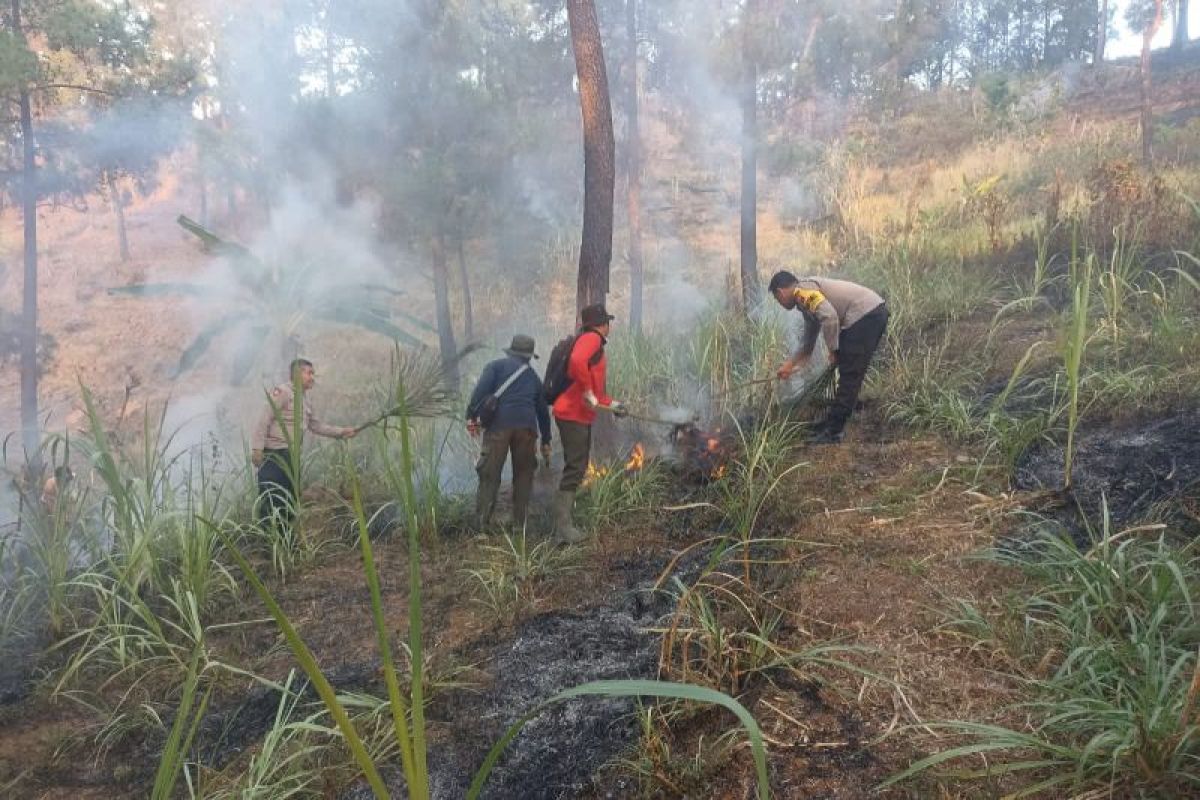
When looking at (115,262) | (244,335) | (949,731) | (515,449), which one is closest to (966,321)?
(515,449)

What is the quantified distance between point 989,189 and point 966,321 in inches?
182

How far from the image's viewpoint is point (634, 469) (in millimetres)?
5918

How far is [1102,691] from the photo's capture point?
2.13 metres

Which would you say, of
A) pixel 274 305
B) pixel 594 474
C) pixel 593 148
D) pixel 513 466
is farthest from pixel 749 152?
pixel 274 305

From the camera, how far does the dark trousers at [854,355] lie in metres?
5.55

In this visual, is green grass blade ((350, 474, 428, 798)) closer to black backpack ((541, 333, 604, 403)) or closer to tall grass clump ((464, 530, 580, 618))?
tall grass clump ((464, 530, 580, 618))

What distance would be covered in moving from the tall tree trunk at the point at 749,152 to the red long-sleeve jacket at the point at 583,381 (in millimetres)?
6157

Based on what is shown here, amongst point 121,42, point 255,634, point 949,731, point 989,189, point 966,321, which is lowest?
point 255,634

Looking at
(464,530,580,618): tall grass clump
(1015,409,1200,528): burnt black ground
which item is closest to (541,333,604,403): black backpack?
(464,530,580,618): tall grass clump

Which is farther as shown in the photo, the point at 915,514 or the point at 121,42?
the point at 121,42

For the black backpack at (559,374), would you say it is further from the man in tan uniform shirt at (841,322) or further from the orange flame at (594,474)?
the man in tan uniform shirt at (841,322)

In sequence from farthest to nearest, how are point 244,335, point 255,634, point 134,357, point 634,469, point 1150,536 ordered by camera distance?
point 134,357, point 244,335, point 634,469, point 255,634, point 1150,536

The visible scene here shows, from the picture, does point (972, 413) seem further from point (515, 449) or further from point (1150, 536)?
point (515, 449)

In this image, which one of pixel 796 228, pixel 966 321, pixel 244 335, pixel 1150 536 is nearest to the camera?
pixel 1150 536
